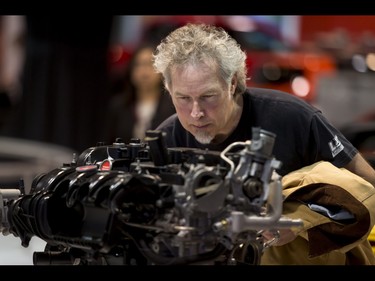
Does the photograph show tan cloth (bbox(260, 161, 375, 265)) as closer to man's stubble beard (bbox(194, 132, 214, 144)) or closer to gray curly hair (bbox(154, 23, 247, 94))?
man's stubble beard (bbox(194, 132, 214, 144))

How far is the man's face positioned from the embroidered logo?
0.48 m

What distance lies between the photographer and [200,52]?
548cm

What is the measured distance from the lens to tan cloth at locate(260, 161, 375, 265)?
5.34 metres

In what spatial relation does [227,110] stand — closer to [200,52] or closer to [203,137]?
[203,137]

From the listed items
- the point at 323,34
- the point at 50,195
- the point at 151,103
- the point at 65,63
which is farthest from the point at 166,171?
the point at 323,34

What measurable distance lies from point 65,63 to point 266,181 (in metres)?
6.79

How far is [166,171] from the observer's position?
4973 mm

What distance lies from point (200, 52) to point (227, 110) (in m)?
0.34

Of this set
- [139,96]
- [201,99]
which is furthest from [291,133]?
[139,96]

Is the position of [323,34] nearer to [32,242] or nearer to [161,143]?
[32,242]

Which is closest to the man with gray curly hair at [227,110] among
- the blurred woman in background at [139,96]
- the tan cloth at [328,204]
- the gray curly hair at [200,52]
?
the gray curly hair at [200,52]

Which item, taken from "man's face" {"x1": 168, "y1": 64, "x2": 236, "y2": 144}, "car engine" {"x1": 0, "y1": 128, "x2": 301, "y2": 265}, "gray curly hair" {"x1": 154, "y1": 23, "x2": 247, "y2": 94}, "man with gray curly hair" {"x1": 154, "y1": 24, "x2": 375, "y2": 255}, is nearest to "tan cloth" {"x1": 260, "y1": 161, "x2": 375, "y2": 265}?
"man with gray curly hair" {"x1": 154, "y1": 24, "x2": 375, "y2": 255}

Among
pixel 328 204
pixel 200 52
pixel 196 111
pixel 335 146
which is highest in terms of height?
pixel 200 52

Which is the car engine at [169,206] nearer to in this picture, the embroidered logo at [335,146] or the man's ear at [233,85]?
the man's ear at [233,85]
